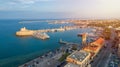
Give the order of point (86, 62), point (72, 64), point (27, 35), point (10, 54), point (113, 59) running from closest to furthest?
point (72, 64), point (86, 62), point (113, 59), point (10, 54), point (27, 35)

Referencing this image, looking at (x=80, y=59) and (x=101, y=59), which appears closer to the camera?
(x=80, y=59)

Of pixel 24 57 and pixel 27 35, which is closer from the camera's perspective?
pixel 24 57

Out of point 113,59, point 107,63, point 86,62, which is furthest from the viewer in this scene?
point 113,59

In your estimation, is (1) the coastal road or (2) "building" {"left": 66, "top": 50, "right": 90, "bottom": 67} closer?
(2) "building" {"left": 66, "top": 50, "right": 90, "bottom": 67}

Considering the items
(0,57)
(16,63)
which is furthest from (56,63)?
(0,57)

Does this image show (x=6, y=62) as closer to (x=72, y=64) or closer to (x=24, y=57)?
(x=24, y=57)

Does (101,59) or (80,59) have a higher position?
(80,59)

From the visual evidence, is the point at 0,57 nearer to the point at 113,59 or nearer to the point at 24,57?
the point at 24,57

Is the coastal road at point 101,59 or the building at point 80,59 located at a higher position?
the building at point 80,59

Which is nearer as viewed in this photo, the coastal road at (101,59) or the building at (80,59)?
the building at (80,59)

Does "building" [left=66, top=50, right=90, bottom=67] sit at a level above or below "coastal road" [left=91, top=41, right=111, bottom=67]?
above
